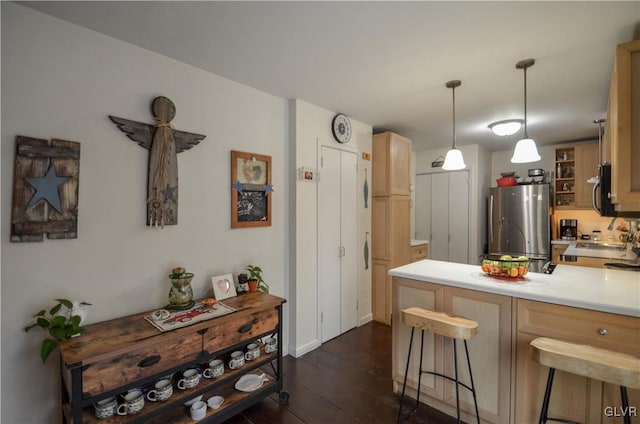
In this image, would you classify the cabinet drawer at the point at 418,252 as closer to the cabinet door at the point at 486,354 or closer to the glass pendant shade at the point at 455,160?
the glass pendant shade at the point at 455,160

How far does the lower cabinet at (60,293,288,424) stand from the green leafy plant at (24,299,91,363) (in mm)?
45

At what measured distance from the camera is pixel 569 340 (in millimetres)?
1582

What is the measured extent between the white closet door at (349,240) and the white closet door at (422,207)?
254cm

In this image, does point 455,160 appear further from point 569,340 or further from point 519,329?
point 569,340

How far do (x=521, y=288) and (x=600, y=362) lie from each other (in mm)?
496

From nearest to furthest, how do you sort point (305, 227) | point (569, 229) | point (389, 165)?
point (305, 227) → point (389, 165) → point (569, 229)

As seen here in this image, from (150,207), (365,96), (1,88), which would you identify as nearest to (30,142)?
(1,88)

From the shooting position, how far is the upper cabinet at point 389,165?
11.9 ft

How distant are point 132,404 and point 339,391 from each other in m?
1.41

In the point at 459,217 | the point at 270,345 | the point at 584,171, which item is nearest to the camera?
the point at 270,345

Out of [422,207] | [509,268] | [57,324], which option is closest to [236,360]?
[57,324]

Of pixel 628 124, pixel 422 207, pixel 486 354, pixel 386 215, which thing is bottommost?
pixel 486 354

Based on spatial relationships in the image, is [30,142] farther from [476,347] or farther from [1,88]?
[476,347]

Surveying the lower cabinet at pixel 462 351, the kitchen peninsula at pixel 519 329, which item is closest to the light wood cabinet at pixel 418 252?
the kitchen peninsula at pixel 519 329
